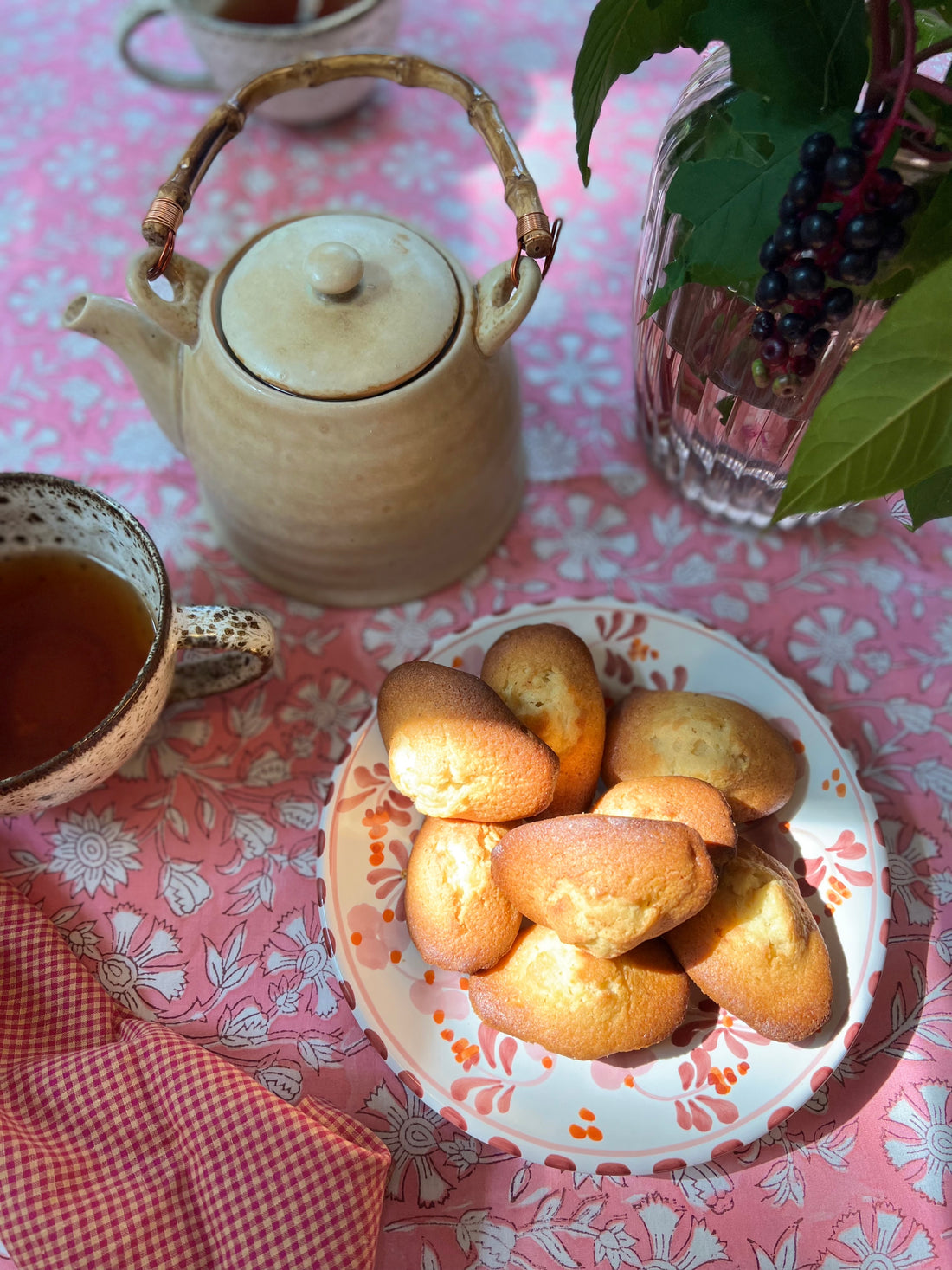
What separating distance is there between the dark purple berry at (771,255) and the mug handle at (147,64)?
0.82m

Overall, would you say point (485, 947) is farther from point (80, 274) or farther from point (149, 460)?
point (80, 274)

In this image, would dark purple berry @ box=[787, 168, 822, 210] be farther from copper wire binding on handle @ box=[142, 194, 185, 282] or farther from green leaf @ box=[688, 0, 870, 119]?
copper wire binding on handle @ box=[142, 194, 185, 282]

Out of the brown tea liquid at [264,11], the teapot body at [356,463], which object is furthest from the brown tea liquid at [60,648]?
the brown tea liquid at [264,11]

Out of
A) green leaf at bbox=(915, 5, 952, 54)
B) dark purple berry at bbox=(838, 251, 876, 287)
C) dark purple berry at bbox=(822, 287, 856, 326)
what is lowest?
dark purple berry at bbox=(822, 287, 856, 326)

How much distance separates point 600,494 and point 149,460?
411 mm

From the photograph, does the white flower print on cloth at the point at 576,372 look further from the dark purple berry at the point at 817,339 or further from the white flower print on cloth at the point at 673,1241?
the white flower print on cloth at the point at 673,1241

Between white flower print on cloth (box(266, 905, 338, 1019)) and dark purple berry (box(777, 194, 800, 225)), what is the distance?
1.67 ft

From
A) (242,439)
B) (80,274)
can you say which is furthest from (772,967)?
(80,274)

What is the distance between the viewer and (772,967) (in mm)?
538

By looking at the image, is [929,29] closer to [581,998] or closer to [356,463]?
[356,463]

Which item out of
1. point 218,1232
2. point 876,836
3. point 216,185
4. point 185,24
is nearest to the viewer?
point 218,1232

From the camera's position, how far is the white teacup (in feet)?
2.89

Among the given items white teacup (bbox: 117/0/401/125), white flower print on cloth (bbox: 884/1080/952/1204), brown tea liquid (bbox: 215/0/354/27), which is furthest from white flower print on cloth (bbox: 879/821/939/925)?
brown tea liquid (bbox: 215/0/354/27)

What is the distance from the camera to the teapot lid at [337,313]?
0.60m
